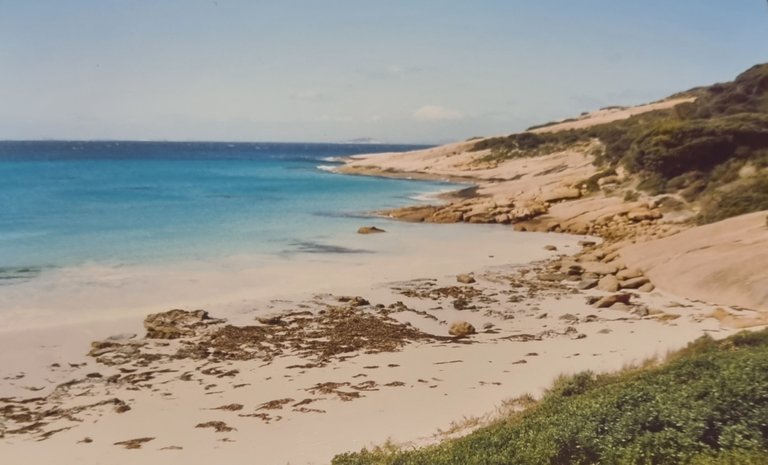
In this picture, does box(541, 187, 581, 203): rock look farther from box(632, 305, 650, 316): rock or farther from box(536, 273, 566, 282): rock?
box(632, 305, 650, 316): rock

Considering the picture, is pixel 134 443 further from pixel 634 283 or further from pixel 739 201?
pixel 739 201

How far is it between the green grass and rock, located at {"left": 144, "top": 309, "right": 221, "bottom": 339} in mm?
8528

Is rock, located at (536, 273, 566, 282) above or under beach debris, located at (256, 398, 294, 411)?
above

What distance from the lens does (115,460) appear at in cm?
942

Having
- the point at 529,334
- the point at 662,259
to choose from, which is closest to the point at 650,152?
the point at 662,259

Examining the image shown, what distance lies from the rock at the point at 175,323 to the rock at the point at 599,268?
12949 mm

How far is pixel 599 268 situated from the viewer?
72.5 ft

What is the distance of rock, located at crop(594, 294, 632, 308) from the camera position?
696 inches

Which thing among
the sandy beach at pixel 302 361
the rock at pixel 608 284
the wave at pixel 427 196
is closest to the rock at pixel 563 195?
the wave at pixel 427 196

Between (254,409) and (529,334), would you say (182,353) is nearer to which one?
(254,409)

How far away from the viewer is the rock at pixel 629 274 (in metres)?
20.2

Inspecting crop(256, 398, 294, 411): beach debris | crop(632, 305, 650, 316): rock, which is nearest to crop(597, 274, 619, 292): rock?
crop(632, 305, 650, 316): rock

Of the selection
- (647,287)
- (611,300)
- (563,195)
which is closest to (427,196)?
(563,195)

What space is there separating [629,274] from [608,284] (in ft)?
3.46
